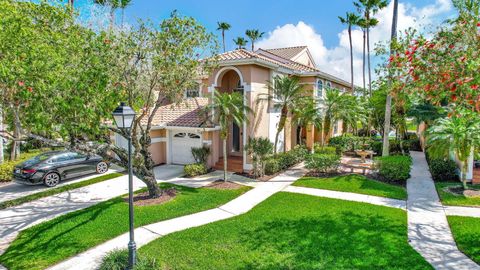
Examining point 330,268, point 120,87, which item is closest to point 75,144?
point 120,87

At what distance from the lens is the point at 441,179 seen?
15477 millimetres

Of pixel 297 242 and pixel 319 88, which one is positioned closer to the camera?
pixel 297 242

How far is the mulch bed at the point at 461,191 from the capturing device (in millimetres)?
12510

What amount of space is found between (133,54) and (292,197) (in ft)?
28.8

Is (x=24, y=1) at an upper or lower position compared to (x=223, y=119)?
upper

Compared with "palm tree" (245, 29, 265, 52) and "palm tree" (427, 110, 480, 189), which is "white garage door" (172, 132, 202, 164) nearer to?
"palm tree" (427, 110, 480, 189)

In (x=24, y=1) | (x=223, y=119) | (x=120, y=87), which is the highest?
(x=24, y=1)

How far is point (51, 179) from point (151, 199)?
6.36 m

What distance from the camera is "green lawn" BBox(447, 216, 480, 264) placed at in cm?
801

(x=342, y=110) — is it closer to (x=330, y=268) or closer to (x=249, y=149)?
(x=249, y=149)

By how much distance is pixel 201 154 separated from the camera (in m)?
18.0

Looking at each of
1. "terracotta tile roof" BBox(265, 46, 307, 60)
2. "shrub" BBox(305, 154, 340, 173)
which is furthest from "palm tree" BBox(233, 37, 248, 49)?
"shrub" BBox(305, 154, 340, 173)

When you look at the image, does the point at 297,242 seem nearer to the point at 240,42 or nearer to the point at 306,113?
the point at 306,113

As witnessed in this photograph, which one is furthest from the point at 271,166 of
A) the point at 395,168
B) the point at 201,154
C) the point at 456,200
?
the point at 456,200
